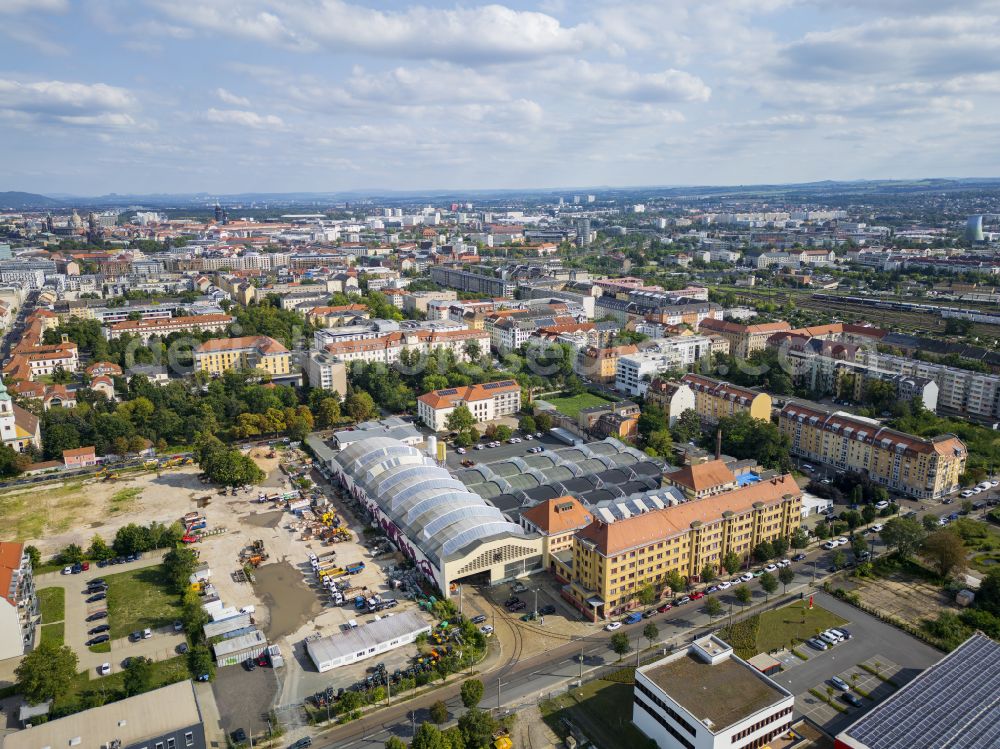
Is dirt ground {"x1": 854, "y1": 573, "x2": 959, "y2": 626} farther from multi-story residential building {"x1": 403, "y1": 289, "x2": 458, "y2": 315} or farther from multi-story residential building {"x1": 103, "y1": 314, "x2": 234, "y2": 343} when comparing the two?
multi-story residential building {"x1": 103, "y1": 314, "x2": 234, "y2": 343}

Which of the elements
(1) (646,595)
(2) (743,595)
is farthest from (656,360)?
(1) (646,595)

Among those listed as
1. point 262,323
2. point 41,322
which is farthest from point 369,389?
point 41,322

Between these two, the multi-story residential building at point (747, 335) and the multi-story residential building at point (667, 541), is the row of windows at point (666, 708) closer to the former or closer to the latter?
the multi-story residential building at point (667, 541)

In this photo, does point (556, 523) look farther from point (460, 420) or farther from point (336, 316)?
point (336, 316)

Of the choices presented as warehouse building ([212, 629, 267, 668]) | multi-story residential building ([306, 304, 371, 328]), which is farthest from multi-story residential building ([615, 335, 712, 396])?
warehouse building ([212, 629, 267, 668])

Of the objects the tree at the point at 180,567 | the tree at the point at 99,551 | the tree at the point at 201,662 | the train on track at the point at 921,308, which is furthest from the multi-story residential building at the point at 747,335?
the tree at the point at 201,662

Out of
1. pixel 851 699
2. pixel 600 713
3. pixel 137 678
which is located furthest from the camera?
pixel 137 678
